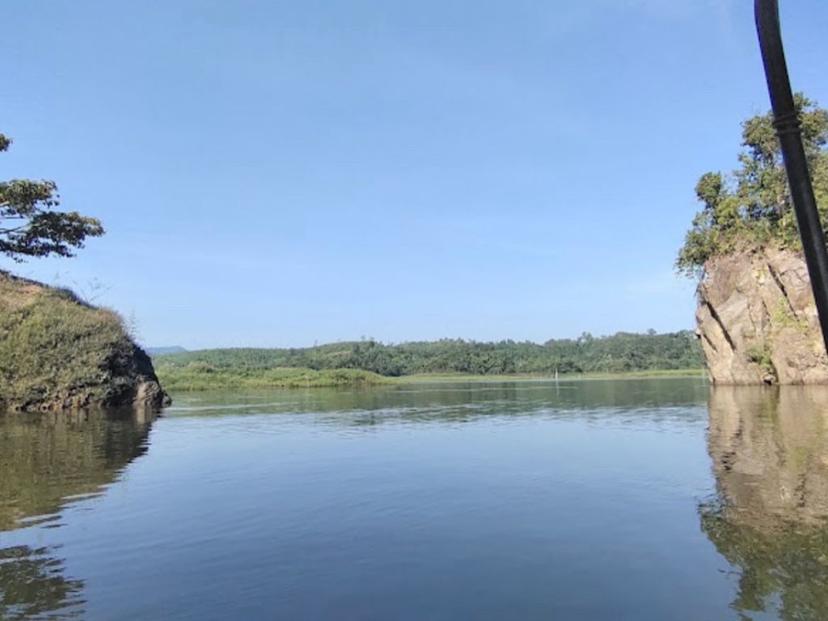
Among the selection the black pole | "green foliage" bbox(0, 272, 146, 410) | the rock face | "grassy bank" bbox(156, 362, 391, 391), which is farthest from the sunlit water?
"grassy bank" bbox(156, 362, 391, 391)

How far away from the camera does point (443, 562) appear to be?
9.00m

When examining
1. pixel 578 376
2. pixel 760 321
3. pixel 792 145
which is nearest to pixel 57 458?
pixel 792 145

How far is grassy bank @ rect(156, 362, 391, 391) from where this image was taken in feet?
270

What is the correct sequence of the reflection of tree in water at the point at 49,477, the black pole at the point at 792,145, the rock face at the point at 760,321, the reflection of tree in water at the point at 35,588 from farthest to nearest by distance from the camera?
the rock face at the point at 760,321, the reflection of tree in water at the point at 49,477, the reflection of tree in water at the point at 35,588, the black pole at the point at 792,145

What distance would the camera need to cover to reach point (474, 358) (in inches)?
6309

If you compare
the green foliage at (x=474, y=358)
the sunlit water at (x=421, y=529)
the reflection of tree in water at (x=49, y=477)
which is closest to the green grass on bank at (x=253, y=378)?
the green foliage at (x=474, y=358)

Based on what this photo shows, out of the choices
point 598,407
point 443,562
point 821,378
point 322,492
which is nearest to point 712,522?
point 443,562

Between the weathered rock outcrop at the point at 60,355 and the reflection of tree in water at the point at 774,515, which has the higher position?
the weathered rock outcrop at the point at 60,355

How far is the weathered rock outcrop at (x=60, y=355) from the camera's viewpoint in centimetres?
3728

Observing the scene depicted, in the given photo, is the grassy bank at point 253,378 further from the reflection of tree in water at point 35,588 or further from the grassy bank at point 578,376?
the reflection of tree in water at point 35,588

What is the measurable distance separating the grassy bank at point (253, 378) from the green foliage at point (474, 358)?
3513 cm

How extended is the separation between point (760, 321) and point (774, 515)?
51.6m

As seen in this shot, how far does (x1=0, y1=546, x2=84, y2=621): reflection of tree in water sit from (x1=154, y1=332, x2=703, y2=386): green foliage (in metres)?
126

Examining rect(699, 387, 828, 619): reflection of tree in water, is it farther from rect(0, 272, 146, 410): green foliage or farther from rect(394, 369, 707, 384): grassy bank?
rect(394, 369, 707, 384): grassy bank
